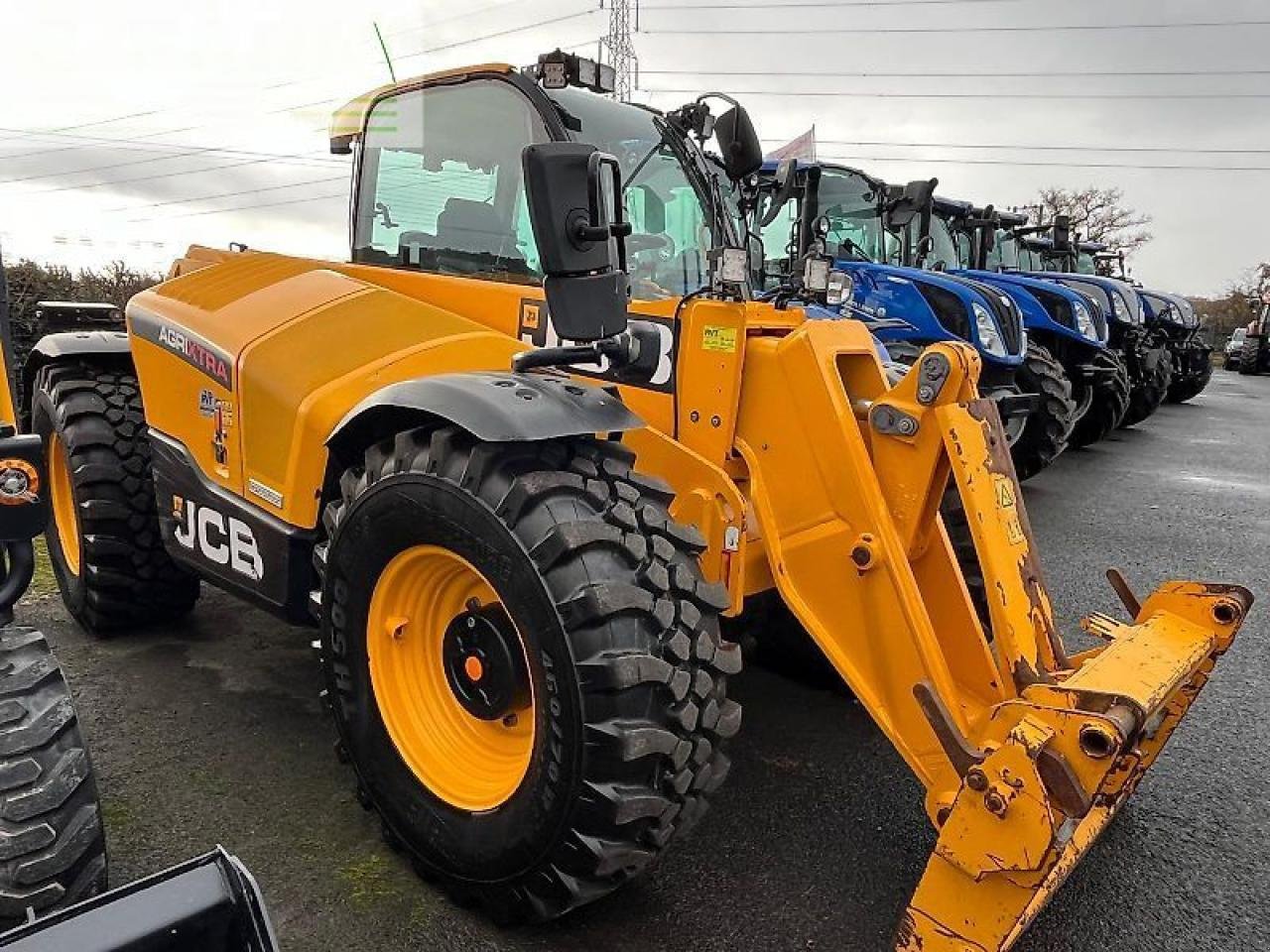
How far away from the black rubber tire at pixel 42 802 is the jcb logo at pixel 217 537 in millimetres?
1155

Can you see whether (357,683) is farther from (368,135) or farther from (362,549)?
(368,135)

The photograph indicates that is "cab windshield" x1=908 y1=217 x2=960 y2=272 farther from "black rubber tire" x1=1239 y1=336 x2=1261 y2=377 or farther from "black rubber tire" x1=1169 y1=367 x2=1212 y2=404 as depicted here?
"black rubber tire" x1=1239 y1=336 x2=1261 y2=377

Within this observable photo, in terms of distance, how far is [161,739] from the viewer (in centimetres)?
346

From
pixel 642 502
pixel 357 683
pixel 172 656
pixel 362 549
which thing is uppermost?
pixel 642 502

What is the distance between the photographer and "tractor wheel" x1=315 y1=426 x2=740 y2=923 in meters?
2.22

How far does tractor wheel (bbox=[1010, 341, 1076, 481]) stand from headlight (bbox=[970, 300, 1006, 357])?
1.99 feet

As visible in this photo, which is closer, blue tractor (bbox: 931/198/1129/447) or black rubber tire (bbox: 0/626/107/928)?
black rubber tire (bbox: 0/626/107/928)

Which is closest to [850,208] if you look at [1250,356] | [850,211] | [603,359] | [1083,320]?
[850,211]

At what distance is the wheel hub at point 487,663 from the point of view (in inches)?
97.8

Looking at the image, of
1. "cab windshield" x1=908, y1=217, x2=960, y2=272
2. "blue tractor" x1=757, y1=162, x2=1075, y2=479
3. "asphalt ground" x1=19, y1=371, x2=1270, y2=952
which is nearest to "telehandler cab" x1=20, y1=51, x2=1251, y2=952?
"asphalt ground" x1=19, y1=371, x2=1270, y2=952

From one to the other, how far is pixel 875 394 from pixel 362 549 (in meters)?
1.53

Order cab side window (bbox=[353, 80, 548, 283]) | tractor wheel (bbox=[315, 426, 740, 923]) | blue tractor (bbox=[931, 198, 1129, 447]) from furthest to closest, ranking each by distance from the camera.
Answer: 1. blue tractor (bbox=[931, 198, 1129, 447])
2. cab side window (bbox=[353, 80, 548, 283])
3. tractor wheel (bbox=[315, 426, 740, 923])

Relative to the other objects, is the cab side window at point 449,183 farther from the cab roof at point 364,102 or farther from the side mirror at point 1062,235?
the side mirror at point 1062,235

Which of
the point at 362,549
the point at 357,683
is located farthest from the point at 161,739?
the point at 362,549
